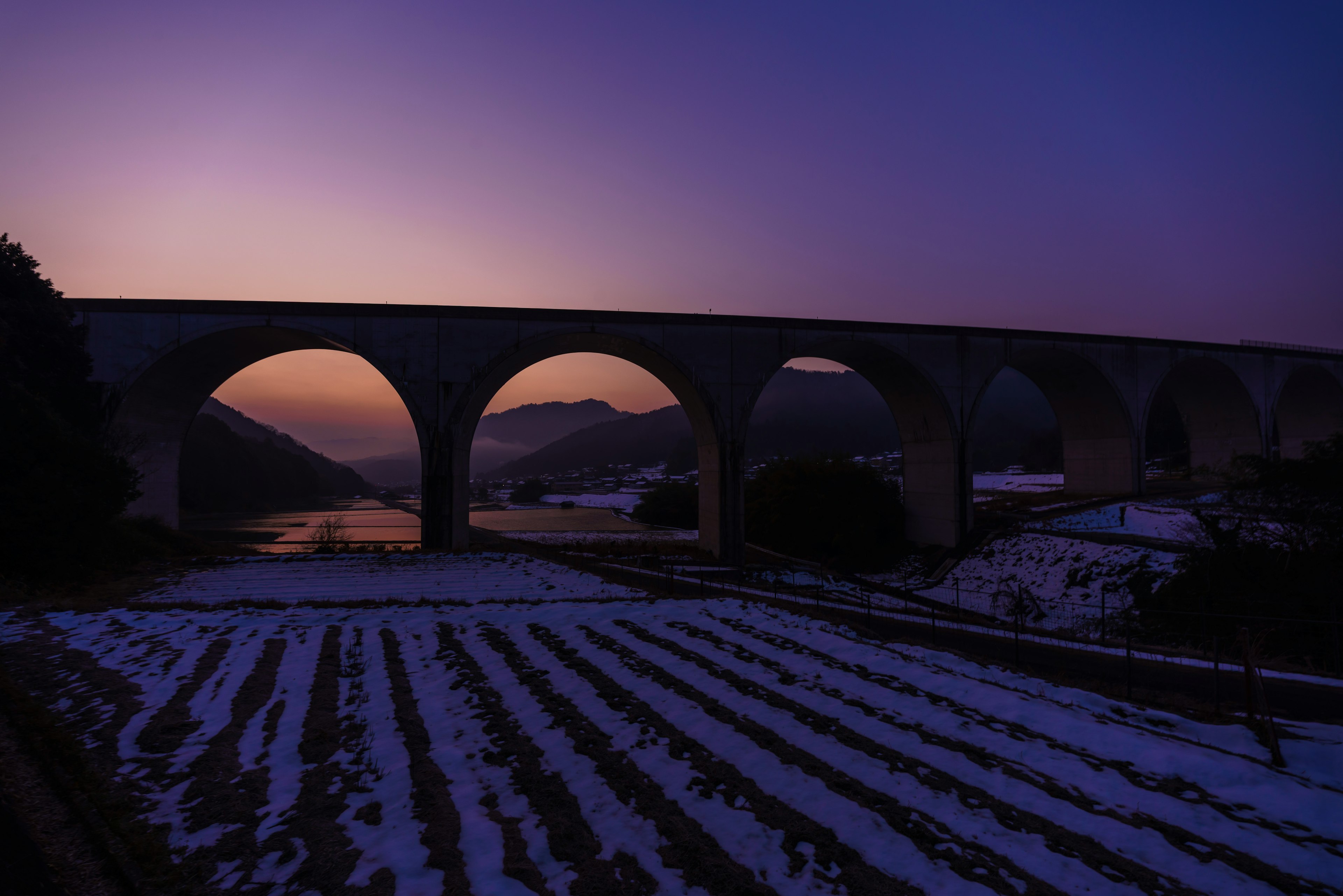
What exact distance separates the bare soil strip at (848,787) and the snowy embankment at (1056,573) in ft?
41.9

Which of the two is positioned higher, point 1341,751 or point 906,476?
point 906,476

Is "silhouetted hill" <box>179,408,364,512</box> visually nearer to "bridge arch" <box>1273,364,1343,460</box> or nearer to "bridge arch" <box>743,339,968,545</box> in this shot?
"bridge arch" <box>743,339,968,545</box>

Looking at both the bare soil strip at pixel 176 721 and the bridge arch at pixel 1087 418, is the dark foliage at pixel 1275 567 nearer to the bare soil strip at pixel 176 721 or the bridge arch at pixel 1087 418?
the bridge arch at pixel 1087 418

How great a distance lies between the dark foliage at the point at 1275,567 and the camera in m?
13.5

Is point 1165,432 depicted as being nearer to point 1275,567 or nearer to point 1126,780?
point 1275,567

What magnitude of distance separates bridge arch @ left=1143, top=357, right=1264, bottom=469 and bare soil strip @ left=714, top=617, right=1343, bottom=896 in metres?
30.7

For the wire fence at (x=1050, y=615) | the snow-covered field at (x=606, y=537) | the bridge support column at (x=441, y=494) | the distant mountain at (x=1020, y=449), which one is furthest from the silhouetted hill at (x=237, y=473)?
the distant mountain at (x=1020, y=449)

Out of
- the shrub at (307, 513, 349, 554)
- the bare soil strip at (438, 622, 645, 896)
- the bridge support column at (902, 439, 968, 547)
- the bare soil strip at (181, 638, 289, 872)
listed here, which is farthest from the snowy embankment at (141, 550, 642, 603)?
the bridge support column at (902, 439, 968, 547)

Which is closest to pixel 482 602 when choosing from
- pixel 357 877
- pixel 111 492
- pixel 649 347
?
pixel 357 877

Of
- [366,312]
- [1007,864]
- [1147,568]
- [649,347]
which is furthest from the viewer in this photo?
[649,347]

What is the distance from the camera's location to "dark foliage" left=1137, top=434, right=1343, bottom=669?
13523 mm

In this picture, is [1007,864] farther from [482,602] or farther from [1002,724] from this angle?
[482,602]

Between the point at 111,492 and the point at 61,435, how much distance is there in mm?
1819

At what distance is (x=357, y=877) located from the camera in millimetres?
3922
